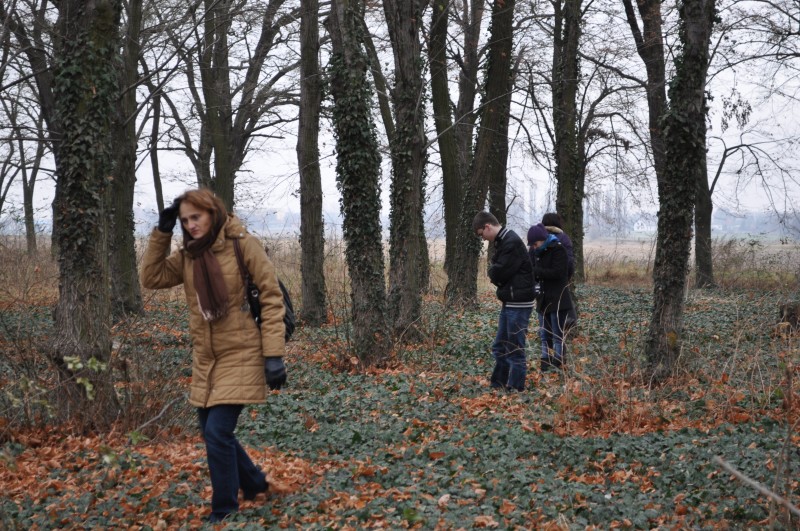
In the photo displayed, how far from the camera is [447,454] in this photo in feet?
20.9

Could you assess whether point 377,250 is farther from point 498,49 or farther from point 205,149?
point 205,149

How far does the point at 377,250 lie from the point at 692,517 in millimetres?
6207

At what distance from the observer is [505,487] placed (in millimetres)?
5539

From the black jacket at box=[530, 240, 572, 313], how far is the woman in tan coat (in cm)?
523

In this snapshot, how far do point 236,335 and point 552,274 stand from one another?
5.48 m

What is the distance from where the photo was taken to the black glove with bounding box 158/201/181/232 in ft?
16.0

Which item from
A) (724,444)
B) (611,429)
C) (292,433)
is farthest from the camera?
(292,433)

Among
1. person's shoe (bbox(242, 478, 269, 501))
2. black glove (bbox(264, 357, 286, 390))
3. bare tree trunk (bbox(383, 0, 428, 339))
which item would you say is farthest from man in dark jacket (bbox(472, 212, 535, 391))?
→ black glove (bbox(264, 357, 286, 390))

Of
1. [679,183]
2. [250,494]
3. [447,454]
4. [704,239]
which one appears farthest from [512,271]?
[704,239]

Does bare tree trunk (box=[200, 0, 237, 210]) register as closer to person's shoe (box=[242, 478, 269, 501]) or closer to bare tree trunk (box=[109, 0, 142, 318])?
bare tree trunk (box=[109, 0, 142, 318])

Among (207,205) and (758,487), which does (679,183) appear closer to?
(207,205)

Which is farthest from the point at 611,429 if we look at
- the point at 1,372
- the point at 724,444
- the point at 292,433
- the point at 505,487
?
the point at 1,372

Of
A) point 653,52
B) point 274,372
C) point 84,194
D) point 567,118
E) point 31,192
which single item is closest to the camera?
point 274,372

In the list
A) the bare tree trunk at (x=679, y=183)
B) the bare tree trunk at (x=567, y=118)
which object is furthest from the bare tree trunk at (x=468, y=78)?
the bare tree trunk at (x=679, y=183)
